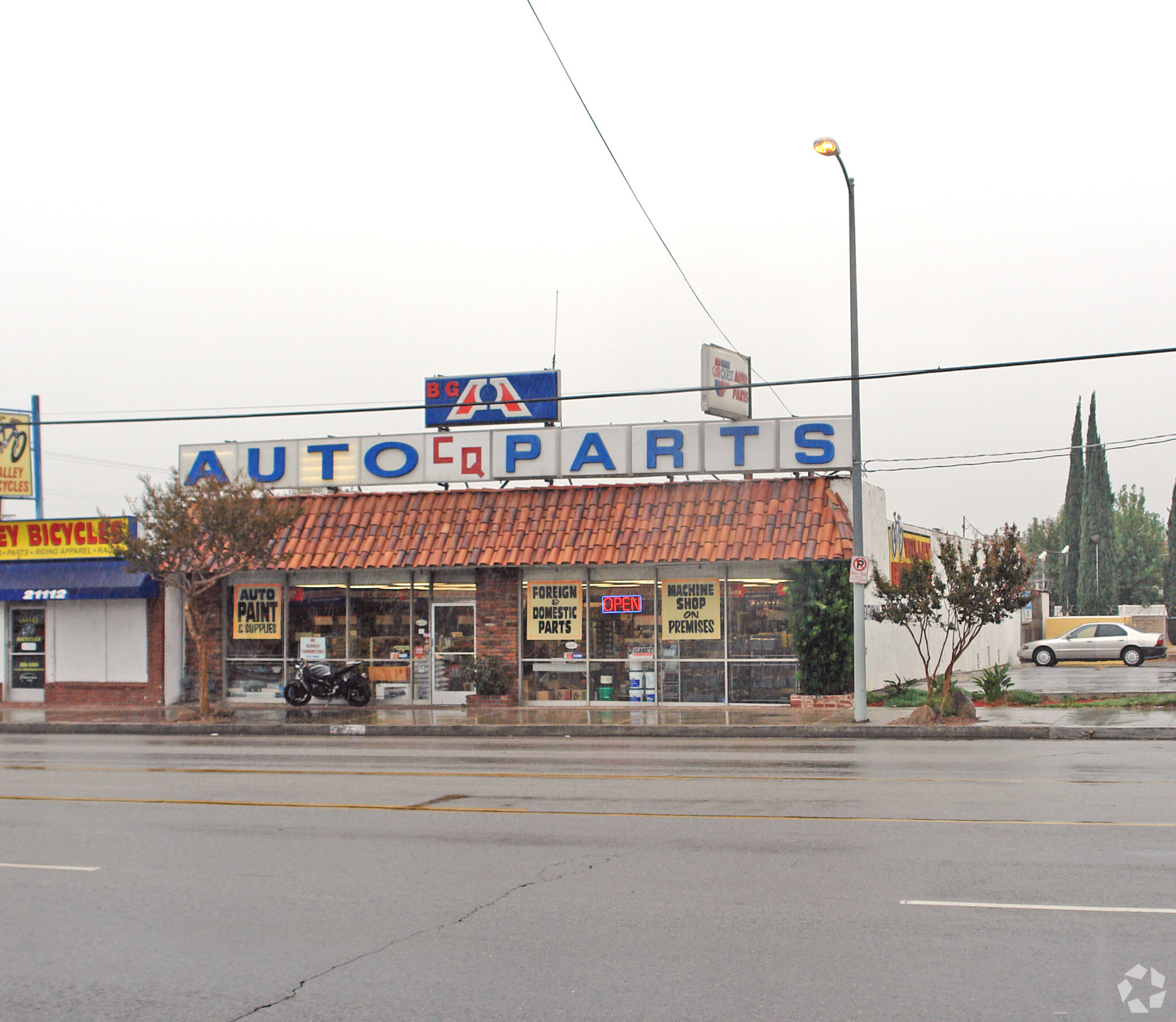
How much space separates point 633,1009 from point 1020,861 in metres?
4.22

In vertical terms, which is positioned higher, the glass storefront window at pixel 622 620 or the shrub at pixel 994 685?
the glass storefront window at pixel 622 620

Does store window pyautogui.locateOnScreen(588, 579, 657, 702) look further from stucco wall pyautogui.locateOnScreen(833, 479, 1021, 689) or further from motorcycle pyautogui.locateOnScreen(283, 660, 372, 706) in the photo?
motorcycle pyautogui.locateOnScreen(283, 660, 372, 706)

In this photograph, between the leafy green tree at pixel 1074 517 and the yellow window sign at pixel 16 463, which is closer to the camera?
the yellow window sign at pixel 16 463

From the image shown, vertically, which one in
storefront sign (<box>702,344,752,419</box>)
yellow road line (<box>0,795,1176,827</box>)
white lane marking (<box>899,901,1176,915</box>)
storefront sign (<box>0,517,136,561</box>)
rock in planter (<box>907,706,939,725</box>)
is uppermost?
storefront sign (<box>702,344,752,419</box>)

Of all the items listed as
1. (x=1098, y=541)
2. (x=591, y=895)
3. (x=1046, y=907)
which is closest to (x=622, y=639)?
(x=591, y=895)

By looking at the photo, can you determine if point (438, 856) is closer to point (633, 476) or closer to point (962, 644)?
point (962, 644)

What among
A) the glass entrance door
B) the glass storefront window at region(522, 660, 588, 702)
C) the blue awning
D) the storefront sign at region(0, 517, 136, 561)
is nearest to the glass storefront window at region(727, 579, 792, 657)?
the glass storefront window at region(522, 660, 588, 702)

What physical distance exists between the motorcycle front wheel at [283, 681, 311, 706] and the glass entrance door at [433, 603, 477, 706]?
9.23 feet

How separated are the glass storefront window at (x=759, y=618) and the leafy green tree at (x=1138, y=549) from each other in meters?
59.9

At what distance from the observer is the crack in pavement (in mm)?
5891

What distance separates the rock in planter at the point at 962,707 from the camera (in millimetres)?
19969

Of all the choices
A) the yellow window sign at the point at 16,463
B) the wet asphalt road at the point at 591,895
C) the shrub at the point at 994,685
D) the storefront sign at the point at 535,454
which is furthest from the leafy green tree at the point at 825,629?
the yellow window sign at the point at 16,463

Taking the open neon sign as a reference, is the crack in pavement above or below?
below

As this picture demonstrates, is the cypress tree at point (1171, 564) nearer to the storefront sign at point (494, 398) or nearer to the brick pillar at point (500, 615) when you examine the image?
the storefront sign at point (494, 398)
